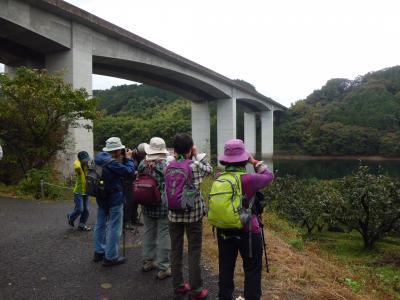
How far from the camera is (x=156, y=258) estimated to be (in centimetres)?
372

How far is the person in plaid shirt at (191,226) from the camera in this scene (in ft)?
9.46

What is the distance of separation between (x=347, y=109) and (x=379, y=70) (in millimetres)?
21234

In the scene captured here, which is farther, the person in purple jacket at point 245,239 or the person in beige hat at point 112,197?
the person in beige hat at point 112,197

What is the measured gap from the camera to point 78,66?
13984 millimetres

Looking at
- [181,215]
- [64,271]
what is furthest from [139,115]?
[181,215]

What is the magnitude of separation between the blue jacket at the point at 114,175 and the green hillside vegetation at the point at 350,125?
4779 centimetres

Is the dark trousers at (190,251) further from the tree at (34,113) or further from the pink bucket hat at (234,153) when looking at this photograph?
the tree at (34,113)

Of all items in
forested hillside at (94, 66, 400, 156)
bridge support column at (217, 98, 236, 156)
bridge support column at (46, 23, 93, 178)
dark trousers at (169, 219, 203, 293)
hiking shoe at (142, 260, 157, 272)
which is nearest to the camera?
dark trousers at (169, 219, 203, 293)

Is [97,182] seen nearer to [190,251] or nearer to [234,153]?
[190,251]

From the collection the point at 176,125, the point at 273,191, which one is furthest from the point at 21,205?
the point at 176,125

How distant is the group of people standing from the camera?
2627mm

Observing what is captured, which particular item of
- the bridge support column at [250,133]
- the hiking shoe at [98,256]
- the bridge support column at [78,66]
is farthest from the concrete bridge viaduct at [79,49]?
the bridge support column at [250,133]

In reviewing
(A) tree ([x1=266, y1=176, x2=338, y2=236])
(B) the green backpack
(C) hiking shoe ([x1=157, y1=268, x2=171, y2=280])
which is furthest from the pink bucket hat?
(A) tree ([x1=266, y1=176, x2=338, y2=236])

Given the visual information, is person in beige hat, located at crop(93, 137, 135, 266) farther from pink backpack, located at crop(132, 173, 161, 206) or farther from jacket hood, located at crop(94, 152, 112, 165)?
pink backpack, located at crop(132, 173, 161, 206)
